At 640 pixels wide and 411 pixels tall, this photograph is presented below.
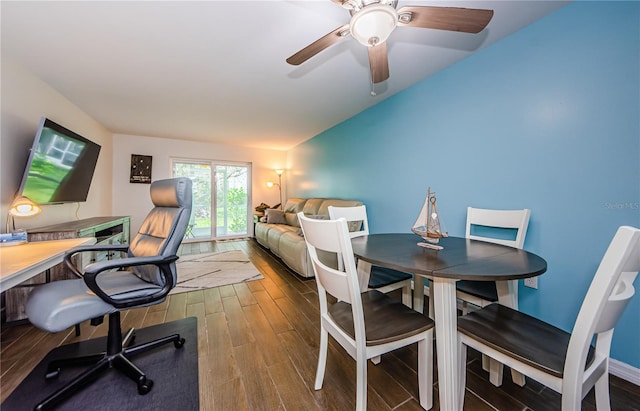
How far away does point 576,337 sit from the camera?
74cm

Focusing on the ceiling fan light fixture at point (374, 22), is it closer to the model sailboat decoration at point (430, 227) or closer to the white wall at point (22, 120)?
the model sailboat decoration at point (430, 227)

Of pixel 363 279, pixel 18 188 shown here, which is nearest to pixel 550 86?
pixel 363 279

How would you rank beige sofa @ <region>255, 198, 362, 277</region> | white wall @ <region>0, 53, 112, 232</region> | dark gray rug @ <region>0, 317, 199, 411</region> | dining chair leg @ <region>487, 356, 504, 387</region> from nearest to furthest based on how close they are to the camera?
dark gray rug @ <region>0, 317, 199, 411</region>, dining chair leg @ <region>487, 356, 504, 387</region>, white wall @ <region>0, 53, 112, 232</region>, beige sofa @ <region>255, 198, 362, 277</region>

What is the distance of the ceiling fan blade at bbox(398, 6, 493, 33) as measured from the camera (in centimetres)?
109

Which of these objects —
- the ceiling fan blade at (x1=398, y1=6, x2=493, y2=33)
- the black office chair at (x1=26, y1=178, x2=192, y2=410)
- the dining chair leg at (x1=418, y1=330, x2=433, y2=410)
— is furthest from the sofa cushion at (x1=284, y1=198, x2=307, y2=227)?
the ceiling fan blade at (x1=398, y1=6, x2=493, y2=33)

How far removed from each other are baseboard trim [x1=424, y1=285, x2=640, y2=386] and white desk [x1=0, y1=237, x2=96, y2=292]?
3147mm

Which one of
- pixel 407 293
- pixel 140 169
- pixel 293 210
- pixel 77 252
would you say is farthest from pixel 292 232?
pixel 140 169

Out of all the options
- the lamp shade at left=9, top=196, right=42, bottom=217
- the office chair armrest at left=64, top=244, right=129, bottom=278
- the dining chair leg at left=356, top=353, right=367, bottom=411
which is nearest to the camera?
the dining chair leg at left=356, top=353, right=367, bottom=411

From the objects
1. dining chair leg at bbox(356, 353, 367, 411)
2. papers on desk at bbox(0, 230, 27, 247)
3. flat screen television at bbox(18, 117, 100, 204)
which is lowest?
dining chair leg at bbox(356, 353, 367, 411)

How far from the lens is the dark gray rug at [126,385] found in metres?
1.16

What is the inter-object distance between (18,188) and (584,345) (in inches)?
153

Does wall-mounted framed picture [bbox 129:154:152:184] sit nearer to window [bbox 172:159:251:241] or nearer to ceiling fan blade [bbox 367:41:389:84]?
window [bbox 172:159:251:241]

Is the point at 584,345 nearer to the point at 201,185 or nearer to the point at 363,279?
the point at 363,279

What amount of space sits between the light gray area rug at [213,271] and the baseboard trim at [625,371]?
299 centimetres
